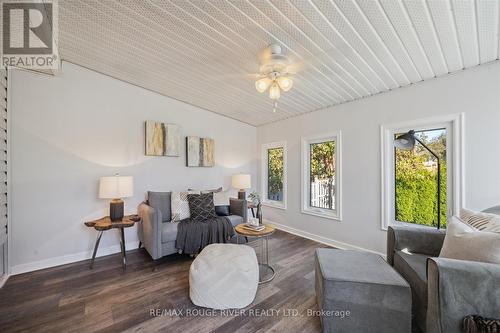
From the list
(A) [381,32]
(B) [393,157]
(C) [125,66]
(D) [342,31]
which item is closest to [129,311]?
(C) [125,66]

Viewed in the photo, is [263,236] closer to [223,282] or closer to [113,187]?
[223,282]

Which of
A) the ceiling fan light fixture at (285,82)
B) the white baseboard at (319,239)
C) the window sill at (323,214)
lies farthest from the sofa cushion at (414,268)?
the ceiling fan light fixture at (285,82)

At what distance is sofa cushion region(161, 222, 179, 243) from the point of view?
2.67 metres

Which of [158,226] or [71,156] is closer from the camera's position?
[158,226]

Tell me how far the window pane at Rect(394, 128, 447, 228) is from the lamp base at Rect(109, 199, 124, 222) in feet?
12.4

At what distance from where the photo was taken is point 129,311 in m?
1.82

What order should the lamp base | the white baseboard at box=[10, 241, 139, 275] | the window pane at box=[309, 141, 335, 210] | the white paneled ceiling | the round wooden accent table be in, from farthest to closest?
the window pane at box=[309, 141, 335, 210] < the lamp base < the white baseboard at box=[10, 241, 139, 275] < the round wooden accent table < the white paneled ceiling

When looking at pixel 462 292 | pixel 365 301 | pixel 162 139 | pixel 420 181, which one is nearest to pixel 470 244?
pixel 462 292

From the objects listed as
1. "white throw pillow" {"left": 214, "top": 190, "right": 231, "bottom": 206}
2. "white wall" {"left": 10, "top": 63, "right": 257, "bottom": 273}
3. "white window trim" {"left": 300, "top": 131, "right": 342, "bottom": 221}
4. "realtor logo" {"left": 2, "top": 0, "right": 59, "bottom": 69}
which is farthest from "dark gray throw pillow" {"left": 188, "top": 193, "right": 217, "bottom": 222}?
"realtor logo" {"left": 2, "top": 0, "right": 59, "bottom": 69}

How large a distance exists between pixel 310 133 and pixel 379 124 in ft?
3.78

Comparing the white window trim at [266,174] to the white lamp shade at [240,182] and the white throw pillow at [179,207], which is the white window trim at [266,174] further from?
the white throw pillow at [179,207]

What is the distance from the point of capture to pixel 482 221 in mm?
1571

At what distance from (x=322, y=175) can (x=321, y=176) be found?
3 cm

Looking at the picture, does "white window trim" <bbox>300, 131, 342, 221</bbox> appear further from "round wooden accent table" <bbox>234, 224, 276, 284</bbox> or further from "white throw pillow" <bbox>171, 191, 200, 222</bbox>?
"white throw pillow" <bbox>171, 191, 200, 222</bbox>
